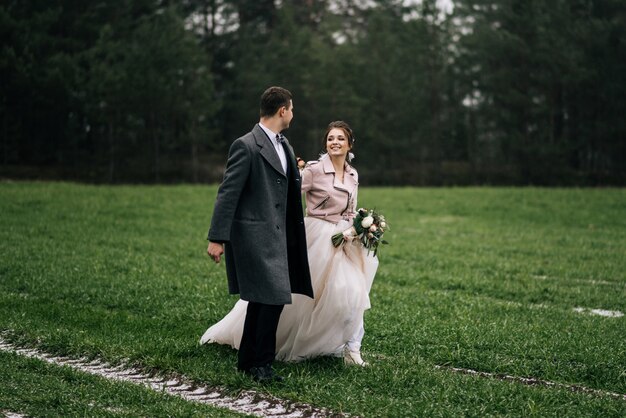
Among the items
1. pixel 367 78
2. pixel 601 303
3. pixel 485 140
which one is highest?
pixel 367 78

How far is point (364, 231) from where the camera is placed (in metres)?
7.57

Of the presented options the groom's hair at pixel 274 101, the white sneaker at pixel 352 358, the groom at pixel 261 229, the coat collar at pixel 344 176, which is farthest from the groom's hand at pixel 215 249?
the white sneaker at pixel 352 358

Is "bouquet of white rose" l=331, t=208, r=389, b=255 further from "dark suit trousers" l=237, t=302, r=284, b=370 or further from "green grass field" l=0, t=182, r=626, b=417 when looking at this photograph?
"green grass field" l=0, t=182, r=626, b=417

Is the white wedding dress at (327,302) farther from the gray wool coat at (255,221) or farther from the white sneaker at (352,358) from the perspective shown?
the gray wool coat at (255,221)

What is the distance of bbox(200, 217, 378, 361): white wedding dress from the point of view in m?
7.52

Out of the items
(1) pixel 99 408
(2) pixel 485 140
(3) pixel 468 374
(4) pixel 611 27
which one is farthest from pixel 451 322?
(2) pixel 485 140

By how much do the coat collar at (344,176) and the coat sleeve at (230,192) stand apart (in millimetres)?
1097

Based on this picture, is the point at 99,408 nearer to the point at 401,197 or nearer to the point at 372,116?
the point at 401,197

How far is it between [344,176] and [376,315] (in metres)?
3.34

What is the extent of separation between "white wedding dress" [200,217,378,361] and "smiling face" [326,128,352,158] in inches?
26.6

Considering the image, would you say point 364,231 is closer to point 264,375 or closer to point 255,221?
point 255,221

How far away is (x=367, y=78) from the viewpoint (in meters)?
51.3

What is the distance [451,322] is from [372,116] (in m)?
41.8

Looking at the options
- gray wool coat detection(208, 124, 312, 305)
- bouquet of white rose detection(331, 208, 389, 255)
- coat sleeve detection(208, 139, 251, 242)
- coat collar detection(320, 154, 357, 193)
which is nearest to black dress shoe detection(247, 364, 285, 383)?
gray wool coat detection(208, 124, 312, 305)
